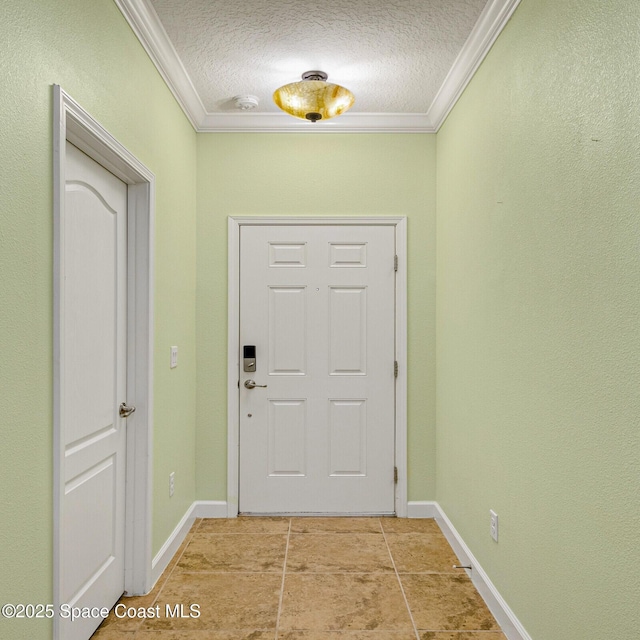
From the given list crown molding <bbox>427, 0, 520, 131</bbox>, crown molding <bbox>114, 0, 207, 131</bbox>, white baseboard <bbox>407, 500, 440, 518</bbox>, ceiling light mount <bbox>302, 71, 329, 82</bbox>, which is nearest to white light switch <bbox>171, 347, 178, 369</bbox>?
crown molding <bbox>114, 0, 207, 131</bbox>

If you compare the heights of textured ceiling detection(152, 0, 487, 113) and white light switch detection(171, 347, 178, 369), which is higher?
textured ceiling detection(152, 0, 487, 113)

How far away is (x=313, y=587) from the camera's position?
2451mm

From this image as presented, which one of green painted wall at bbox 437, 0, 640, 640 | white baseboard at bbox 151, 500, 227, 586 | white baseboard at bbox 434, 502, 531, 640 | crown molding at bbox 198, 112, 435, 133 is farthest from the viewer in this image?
crown molding at bbox 198, 112, 435, 133

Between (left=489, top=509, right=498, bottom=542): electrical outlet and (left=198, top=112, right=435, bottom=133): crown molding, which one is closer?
(left=489, top=509, right=498, bottom=542): electrical outlet

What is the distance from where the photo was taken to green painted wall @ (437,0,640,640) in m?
1.30

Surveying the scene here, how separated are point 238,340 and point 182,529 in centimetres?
116

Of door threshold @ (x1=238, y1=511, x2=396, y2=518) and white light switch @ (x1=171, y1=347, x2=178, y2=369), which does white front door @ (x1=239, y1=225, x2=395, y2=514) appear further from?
white light switch @ (x1=171, y1=347, x2=178, y2=369)

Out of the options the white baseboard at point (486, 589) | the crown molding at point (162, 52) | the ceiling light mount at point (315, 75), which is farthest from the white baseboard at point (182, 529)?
the ceiling light mount at point (315, 75)

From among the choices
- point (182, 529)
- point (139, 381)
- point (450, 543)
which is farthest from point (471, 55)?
point (182, 529)

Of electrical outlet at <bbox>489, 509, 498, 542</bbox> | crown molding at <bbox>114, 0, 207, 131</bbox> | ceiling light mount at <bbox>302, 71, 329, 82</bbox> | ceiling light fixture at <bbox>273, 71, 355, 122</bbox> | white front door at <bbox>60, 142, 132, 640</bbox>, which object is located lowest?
electrical outlet at <bbox>489, 509, 498, 542</bbox>

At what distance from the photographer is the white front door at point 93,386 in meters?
1.82

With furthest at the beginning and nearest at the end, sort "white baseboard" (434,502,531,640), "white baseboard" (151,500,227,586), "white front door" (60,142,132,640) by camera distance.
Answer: "white baseboard" (151,500,227,586)
"white baseboard" (434,502,531,640)
"white front door" (60,142,132,640)

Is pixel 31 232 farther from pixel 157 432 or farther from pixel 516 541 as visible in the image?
pixel 516 541

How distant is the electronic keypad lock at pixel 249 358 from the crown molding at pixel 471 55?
1835 mm
